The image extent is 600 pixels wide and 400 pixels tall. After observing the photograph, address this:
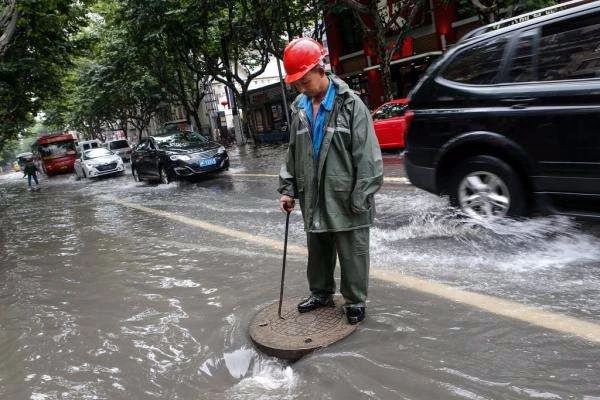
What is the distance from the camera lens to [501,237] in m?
4.80

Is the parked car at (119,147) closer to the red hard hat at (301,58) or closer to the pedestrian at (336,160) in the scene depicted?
the pedestrian at (336,160)

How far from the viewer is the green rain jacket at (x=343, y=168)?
3.20 meters

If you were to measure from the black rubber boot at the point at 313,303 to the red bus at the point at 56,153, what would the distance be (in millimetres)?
33182

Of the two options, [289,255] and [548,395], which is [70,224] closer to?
[289,255]

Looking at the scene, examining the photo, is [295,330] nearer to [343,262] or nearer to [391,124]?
[343,262]

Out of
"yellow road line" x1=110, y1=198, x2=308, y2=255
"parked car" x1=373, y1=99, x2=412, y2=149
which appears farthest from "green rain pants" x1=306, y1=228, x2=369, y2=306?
"parked car" x1=373, y1=99, x2=412, y2=149

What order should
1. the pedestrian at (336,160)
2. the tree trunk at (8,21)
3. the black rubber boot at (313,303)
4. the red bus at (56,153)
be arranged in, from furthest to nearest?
the red bus at (56,153) → the tree trunk at (8,21) → the black rubber boot at (313,303) → the pedestrian at (336,160)

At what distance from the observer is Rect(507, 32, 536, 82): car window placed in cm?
454

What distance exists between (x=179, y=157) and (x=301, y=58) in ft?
37.0

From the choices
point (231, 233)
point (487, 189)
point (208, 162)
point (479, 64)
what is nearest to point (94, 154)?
point (208, 162)

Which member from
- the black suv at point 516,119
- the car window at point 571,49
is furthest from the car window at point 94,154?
the car window at point 571,49

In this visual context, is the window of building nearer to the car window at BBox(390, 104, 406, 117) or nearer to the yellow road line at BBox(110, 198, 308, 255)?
the car window at BBox(390, 104, 406, 117)

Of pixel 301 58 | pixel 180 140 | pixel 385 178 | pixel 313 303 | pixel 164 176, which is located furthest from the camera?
pixel 180 140

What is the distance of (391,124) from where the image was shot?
13195mm
